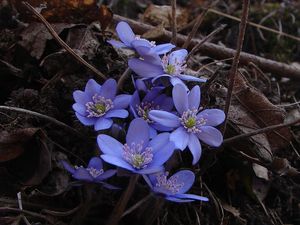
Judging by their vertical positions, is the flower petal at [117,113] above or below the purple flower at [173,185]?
above

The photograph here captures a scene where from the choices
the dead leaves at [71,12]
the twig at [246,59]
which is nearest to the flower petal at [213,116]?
the dead leaves at [71,12]

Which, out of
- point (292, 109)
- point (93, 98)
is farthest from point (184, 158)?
point (292, 109)

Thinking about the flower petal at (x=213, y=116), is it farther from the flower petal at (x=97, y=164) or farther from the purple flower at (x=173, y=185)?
the flower petal at (x=97, y=164)

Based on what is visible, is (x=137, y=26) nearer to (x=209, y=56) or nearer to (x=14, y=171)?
(x=209, y=56)

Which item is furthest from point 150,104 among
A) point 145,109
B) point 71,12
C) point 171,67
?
point 71,12

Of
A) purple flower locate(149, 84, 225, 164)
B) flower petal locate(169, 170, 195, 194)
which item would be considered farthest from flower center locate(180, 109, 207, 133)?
flower petal locate(169, 170, 195, 194)
